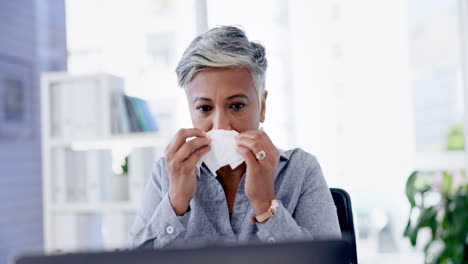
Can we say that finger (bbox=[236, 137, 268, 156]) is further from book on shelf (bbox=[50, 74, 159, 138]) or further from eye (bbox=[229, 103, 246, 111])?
book on shelf (bbox=[50, 74, 159, 138])

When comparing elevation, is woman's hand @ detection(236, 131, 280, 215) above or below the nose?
below

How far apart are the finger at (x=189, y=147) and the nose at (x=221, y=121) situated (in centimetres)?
8

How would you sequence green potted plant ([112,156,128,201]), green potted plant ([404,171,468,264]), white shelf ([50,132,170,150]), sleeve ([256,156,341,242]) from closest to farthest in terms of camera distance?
sleeve ([256,156,341,242]) < green potted plant ([404,171,468,264]) < white shelf ([50,132,170,150]) < green potted plant ([112,156,128,201])

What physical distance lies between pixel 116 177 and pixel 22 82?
0.92 meters

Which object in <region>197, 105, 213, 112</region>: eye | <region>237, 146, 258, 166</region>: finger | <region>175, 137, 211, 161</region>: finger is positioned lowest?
<region>237, 146, 258, 166</region>: finger

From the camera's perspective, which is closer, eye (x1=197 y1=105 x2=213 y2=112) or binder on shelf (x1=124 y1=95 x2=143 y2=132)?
eye (x1=197 y1=105 x2=213 y2=112)

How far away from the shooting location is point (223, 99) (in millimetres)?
1261

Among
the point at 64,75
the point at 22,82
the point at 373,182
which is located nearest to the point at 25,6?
the point at 22,82

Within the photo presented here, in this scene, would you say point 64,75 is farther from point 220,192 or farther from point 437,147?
point 437,147

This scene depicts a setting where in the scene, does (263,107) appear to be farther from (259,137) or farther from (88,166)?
(88,166)

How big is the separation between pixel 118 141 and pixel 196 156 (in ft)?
4.34

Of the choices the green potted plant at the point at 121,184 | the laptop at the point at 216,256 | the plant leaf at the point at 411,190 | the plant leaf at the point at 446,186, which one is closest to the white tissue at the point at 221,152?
the laptop at the point at 216,256

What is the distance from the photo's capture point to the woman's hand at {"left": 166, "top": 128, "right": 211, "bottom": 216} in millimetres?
1179

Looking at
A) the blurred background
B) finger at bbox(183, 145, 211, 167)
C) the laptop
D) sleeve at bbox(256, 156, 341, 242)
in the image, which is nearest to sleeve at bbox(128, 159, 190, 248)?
finger at bbox(183, 145, 211, 167)
